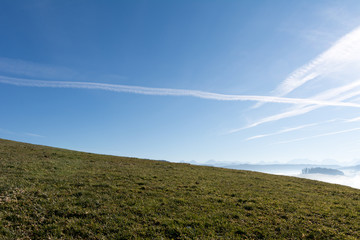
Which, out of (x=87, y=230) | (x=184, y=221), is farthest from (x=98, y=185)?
(x=184, y=221)

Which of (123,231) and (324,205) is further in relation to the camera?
(324,205)

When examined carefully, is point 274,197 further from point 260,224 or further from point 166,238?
point 166,238

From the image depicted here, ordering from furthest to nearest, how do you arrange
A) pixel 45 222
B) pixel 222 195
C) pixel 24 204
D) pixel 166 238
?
1. pixel 222 195
2. pixel 24 204
3. pixel 45 222
4. pixel 166 238

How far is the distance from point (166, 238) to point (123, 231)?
2519 millimetres

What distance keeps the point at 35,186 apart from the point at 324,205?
2704 centimetres

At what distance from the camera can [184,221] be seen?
11680 mm

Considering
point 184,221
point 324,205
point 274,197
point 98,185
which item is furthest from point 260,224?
point 98,185

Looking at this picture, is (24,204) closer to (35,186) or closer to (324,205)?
(35,186)

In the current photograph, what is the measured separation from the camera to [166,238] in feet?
32.4

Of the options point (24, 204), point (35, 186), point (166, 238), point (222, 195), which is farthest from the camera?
point (222, 195)

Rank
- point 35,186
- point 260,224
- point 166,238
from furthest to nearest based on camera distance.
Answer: point 35,186
point 260,224
point 166,238

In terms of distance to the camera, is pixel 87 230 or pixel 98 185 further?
pixel 98 185

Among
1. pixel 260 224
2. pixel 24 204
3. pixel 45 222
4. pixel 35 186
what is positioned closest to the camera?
pixel 45 222

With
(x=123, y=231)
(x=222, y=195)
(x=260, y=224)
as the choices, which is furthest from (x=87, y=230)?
(x=222, y=195)
